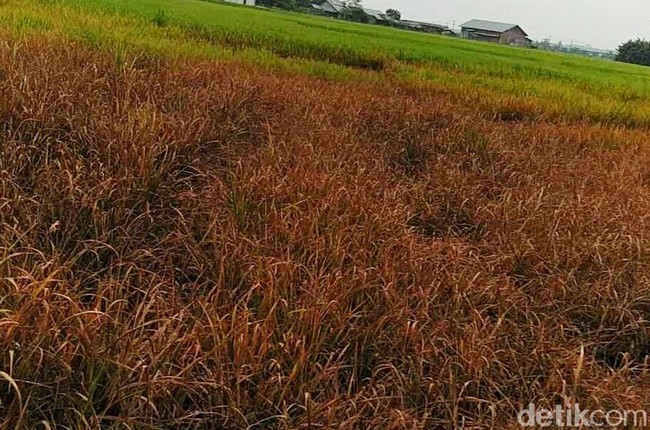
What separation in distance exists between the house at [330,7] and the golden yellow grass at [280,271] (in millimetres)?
57843

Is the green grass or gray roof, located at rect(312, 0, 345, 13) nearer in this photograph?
the green grass

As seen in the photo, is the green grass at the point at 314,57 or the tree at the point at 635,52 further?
the tree at the point at 635,52

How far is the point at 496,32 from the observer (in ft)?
228

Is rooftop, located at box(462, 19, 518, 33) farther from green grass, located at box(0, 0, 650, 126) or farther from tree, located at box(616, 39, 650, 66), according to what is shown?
green grass, located at box(0, 0, 650, 126)

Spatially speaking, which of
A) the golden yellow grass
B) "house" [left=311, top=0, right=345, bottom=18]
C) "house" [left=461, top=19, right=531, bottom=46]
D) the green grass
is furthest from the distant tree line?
the golden yellow grass

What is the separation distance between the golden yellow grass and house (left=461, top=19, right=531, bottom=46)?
70.1 m

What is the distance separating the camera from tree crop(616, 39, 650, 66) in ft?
167

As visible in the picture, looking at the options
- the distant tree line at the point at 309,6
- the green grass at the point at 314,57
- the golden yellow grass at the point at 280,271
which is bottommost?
the golden yellow grass at the point at 280,271

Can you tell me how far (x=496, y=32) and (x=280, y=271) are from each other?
251ft

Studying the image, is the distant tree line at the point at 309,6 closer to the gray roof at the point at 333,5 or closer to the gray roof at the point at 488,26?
the gray roof at the point at 333,5

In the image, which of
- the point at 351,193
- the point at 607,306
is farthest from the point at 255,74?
the point at 607,306

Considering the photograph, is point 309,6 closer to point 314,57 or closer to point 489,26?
point 489,26

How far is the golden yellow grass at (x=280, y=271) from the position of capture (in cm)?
157

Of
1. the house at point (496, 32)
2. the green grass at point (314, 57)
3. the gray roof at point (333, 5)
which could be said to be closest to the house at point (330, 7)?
the gray roof at point (333, 5)
